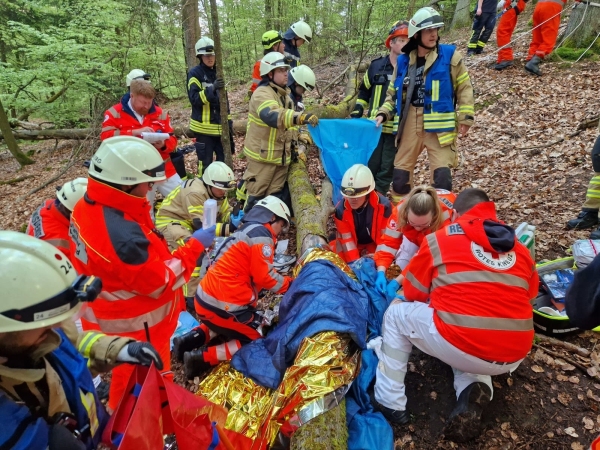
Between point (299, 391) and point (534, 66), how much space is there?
8.46 meters

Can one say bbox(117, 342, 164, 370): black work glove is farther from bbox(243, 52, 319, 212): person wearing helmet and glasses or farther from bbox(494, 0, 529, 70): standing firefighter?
bbox(494, 0, 529, 70): standing firefighter

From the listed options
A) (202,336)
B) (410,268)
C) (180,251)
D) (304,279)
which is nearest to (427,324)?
(410,268)

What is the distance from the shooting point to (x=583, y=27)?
7.71 metres

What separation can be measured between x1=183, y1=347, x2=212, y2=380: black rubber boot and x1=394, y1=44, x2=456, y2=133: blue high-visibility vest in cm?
347

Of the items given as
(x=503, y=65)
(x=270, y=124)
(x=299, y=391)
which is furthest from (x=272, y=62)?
(x=503, y=65)

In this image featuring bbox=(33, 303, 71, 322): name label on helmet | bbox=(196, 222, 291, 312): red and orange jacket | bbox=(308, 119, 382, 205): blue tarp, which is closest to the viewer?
bbox=(33, 303, 71, 322): name label on helmet

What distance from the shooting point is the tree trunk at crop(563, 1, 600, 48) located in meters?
7.39

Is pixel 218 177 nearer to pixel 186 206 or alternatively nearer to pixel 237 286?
pixel 186 206

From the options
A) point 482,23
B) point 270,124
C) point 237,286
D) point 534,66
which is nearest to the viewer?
point 237,286

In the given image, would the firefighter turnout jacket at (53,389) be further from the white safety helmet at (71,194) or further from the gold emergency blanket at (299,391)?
the white safety helmet at (71,194)

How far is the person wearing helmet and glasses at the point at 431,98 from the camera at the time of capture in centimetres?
411

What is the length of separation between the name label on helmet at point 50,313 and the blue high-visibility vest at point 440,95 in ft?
13.0

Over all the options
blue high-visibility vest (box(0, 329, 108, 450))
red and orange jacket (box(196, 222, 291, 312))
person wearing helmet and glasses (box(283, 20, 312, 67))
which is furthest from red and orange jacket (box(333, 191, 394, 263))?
person wearing helmet and glasses (box(283, 20, 312, 67))

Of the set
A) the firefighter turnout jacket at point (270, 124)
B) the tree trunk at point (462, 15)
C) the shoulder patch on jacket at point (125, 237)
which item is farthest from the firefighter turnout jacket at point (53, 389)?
the tree trunk at point (462, 15)
